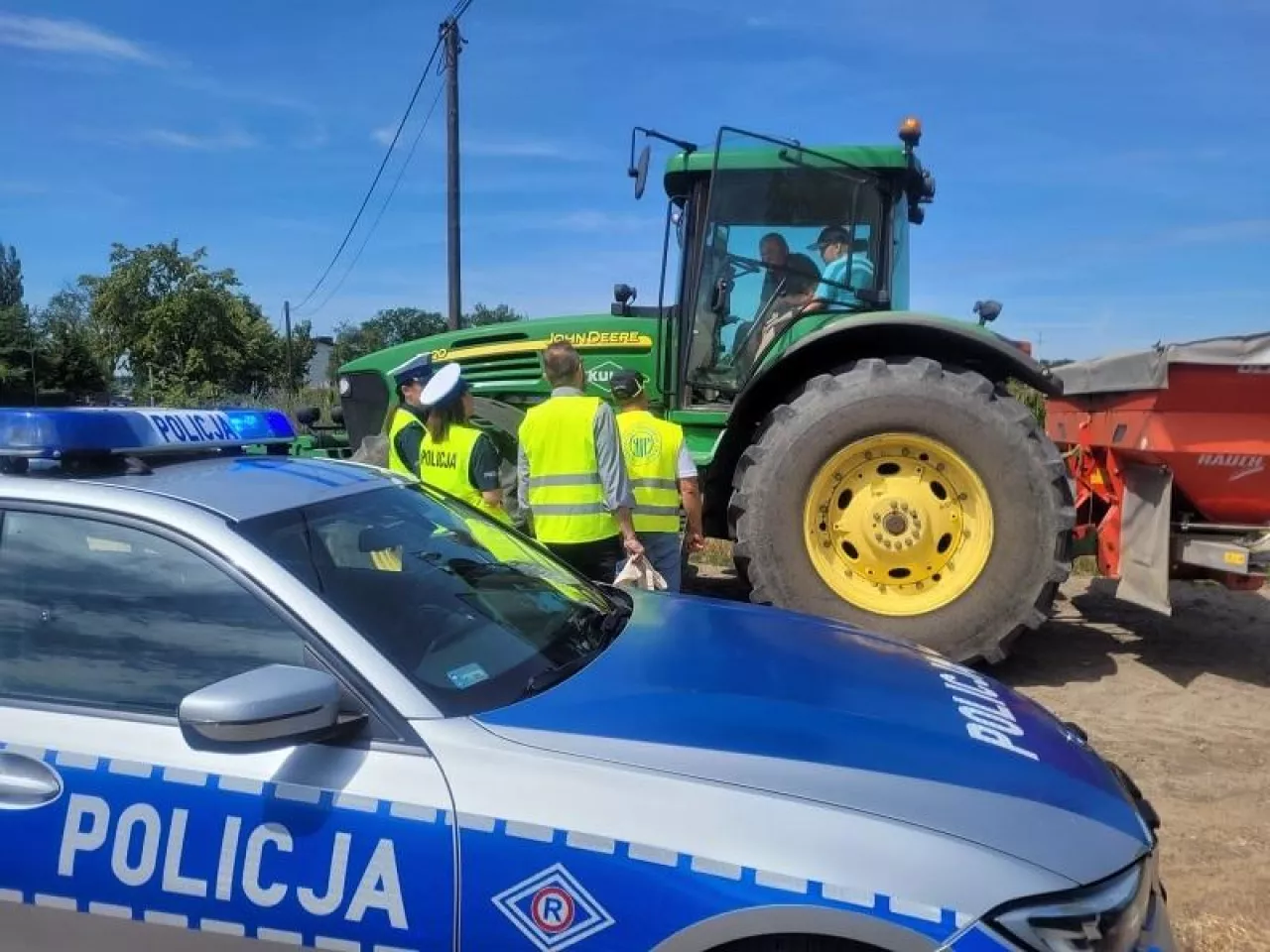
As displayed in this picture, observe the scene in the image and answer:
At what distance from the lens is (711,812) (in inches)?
71.6

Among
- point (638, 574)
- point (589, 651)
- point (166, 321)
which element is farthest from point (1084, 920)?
point (166, 321)

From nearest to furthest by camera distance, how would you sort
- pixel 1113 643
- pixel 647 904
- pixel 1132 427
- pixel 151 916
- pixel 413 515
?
pixel 647 904 < pixel 151 916 < pixel 413 515 < pixel 1132 427 < pixel 1113 643

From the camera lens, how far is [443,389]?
462 cm

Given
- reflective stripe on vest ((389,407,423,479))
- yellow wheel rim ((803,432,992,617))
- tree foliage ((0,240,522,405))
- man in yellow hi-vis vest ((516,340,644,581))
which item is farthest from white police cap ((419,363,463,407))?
tree foliage ((0,240,522,405))

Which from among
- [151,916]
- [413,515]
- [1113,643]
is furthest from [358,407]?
[151,916]

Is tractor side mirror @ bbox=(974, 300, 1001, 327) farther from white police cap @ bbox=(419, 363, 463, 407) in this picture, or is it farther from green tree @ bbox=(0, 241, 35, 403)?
green tree @ bbox=(0, 241, 35, 403)

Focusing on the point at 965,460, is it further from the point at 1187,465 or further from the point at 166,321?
the point at 166,321

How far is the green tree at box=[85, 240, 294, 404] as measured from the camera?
1102 inches

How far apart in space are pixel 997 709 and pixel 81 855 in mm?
2090

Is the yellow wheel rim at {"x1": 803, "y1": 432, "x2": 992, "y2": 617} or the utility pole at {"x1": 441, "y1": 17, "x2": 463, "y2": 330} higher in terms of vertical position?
the utility pole at {"x1": 441, "y1": 17, "x2": 463, "y2": 330}

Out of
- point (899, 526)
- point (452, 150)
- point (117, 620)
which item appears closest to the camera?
point (117, 620)

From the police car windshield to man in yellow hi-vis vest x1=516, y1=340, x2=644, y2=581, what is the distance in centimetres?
137

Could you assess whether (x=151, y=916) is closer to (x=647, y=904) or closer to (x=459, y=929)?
(x=459, y=929)

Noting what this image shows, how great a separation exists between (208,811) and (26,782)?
0.42m
